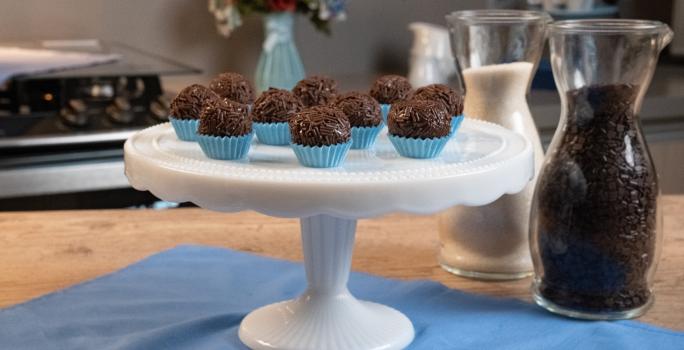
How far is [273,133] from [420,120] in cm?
15

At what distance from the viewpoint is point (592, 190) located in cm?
97

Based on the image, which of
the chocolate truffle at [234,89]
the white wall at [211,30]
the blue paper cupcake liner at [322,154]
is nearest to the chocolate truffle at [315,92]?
the chocolate truffle at [234,89]

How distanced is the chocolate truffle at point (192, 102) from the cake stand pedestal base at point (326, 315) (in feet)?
0.48

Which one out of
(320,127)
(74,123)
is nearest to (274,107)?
(320,127)

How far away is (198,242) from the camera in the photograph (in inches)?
50.1

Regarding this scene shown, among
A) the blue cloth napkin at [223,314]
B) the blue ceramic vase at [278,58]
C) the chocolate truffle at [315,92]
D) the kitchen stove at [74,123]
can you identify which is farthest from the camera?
the blue ceramic vase at [278,58]

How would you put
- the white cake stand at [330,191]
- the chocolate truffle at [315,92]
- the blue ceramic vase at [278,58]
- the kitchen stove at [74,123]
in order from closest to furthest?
the white cake stand at [330,191], the chocolate truffle at [315,92], the kitchen stove at [74,123], the blue ceramic vase at [278,58]

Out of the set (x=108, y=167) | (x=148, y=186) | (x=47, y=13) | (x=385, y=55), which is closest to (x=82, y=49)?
(x=47, y=13)

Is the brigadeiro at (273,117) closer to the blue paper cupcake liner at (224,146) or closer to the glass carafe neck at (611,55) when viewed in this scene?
the blue paper cupcake liner at (224,146)

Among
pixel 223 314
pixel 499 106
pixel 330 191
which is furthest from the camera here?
pixel 499 106

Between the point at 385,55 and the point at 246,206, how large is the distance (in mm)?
2001

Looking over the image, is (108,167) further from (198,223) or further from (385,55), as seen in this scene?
(385,55)

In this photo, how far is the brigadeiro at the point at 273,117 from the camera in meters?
0.97

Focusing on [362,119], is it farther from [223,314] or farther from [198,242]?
[198,242]
